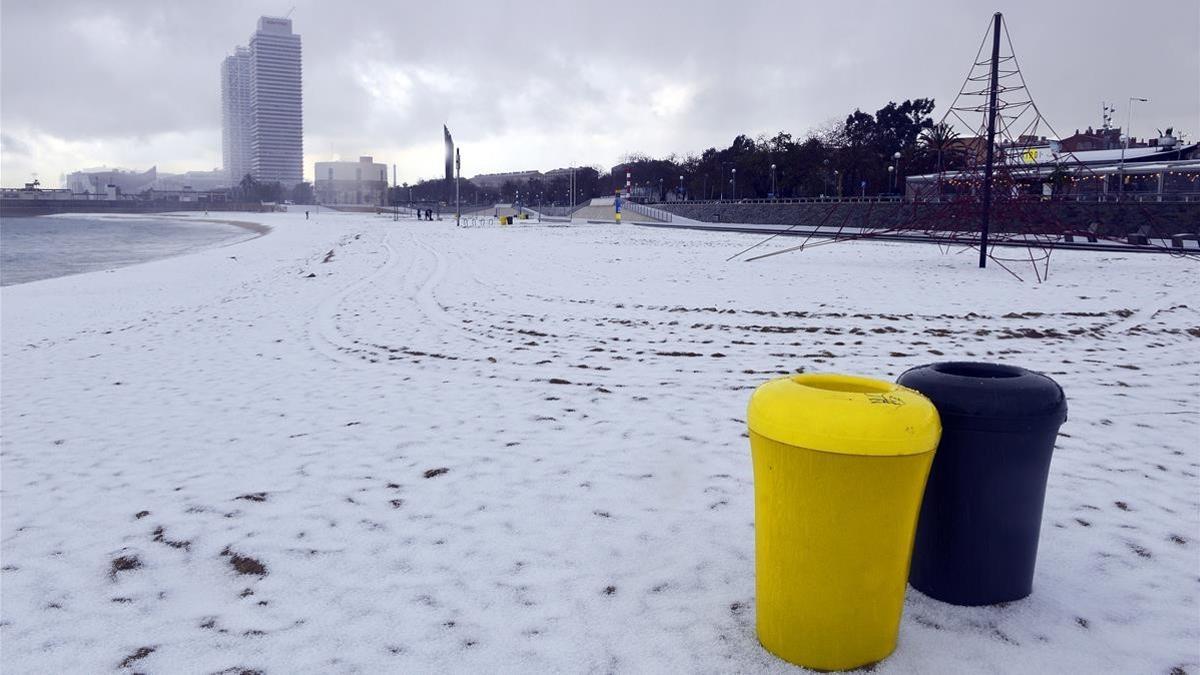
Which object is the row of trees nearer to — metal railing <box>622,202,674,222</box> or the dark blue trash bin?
metal railing <box>622,202,674,222</box>

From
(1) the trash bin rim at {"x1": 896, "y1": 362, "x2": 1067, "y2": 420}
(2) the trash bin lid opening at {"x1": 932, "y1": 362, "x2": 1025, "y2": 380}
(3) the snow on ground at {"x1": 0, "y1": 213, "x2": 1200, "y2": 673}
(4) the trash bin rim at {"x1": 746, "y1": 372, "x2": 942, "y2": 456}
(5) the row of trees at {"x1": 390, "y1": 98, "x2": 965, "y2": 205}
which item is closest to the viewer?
(4) the trash bin rim at {"x1": 746, "y1": 372, "x2": 942, "y2": 456}

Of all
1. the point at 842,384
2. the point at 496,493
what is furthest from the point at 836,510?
the point at 496,493

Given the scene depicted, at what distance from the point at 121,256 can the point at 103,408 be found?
146ft

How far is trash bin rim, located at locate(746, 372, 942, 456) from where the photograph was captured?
2742 millimetres

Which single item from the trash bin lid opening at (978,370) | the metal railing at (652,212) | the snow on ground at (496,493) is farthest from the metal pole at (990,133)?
the metal railing at (652,212)

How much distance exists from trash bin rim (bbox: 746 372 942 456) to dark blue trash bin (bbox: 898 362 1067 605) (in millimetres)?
388

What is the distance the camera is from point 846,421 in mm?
2758

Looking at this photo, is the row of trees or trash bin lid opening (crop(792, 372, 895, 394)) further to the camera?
the row of trees

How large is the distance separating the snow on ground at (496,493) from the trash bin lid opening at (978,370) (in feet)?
3.58

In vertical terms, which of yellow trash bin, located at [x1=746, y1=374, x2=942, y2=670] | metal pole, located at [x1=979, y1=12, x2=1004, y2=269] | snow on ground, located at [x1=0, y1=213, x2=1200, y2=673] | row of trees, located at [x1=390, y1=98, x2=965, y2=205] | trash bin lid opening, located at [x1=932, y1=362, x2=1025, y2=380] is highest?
row of trees, located at [x1=390, y1=98, x2=965, y2=205]

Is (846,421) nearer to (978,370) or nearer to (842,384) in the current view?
(842,384)

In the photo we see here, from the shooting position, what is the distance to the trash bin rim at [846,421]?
9.00 ft

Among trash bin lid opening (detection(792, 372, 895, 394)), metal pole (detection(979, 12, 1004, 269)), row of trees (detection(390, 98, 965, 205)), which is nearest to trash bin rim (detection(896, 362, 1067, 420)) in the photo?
trash bin lid opening (detection(792, 372, 895, 394))

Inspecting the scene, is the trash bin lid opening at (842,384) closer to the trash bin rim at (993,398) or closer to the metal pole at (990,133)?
the trash bin rim at (993,398)
